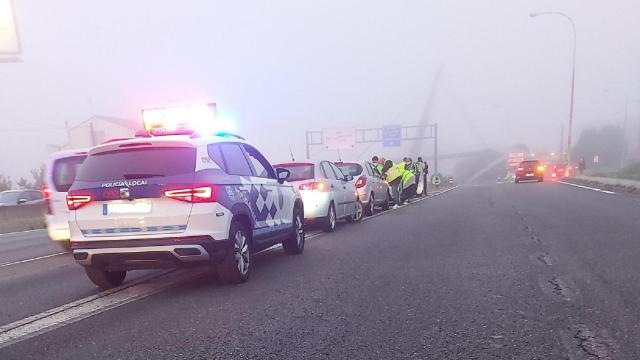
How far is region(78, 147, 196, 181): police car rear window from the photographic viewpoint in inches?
229

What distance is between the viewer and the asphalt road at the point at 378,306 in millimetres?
3850

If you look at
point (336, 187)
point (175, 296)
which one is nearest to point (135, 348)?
point (175, 296)

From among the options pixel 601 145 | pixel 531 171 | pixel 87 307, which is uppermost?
pixel 87 307

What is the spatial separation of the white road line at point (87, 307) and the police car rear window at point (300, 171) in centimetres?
450

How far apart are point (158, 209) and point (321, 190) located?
5745 millimetres

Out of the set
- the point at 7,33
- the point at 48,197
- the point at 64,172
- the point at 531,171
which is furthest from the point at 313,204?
the point at 531,171

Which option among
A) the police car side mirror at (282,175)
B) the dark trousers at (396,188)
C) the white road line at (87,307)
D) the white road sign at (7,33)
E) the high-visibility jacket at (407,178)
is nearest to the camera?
the white road line at (87,307)

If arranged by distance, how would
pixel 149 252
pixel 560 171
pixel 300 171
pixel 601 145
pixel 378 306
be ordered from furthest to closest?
pixel 601 145
pixel 560 171
pixel 300 171
pixel 149 252
pixel 378 306

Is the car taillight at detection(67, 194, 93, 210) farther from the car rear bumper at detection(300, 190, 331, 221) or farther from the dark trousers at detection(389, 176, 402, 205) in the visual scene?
the dark trousers at detection(389, 176, 402, 205)

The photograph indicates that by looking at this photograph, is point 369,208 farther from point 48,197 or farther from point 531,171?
point 531,171

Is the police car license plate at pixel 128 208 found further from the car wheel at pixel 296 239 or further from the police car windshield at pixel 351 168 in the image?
the police car windshield at pixel 351 168

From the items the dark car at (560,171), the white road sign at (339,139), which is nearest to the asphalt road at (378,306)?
the dark car at (560,171)

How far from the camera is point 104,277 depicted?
627 cm

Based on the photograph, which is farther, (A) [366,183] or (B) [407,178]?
(B) [407,178]
